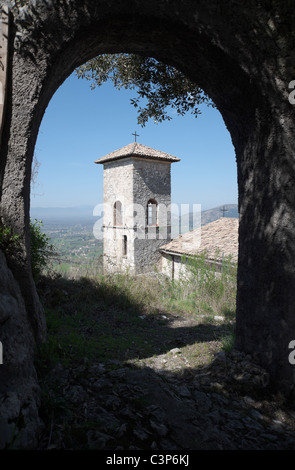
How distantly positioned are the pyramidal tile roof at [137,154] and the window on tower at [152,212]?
266 centimetres

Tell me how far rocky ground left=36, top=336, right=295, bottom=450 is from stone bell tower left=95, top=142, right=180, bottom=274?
13.2m

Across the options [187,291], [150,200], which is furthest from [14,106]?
[150,200]

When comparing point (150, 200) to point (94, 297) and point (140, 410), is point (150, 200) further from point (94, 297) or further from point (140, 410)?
point (140, 410)

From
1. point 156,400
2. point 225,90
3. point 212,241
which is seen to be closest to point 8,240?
point 156,400

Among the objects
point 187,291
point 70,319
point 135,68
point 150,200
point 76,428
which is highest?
point 135,68

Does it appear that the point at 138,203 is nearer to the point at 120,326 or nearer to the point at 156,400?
the point at 120,326

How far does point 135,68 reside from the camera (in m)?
5.13

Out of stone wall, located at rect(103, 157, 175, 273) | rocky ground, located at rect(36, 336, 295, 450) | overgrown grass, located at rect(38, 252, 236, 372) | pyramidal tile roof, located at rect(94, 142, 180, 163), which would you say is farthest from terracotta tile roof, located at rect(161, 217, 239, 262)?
rocky ground, located at rect(36, 336, 295, 450)

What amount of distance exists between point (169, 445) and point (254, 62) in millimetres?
3596

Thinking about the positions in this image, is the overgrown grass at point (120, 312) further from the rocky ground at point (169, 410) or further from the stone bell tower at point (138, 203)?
the stone bell tower at point (138, 203)

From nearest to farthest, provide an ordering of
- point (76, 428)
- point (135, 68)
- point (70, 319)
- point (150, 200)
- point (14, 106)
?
1. point (76, 428)
2. point (14, 106)
3. point (135, 68)
4. point (70, 319)
5. point (150, 200)

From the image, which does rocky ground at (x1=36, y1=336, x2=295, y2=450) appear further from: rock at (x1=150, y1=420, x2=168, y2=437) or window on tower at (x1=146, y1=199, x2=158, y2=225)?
window on tower at (x1=146, y1=199, x2=158, y2=225)

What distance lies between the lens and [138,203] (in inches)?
664

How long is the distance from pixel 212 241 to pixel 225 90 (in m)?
10.8
